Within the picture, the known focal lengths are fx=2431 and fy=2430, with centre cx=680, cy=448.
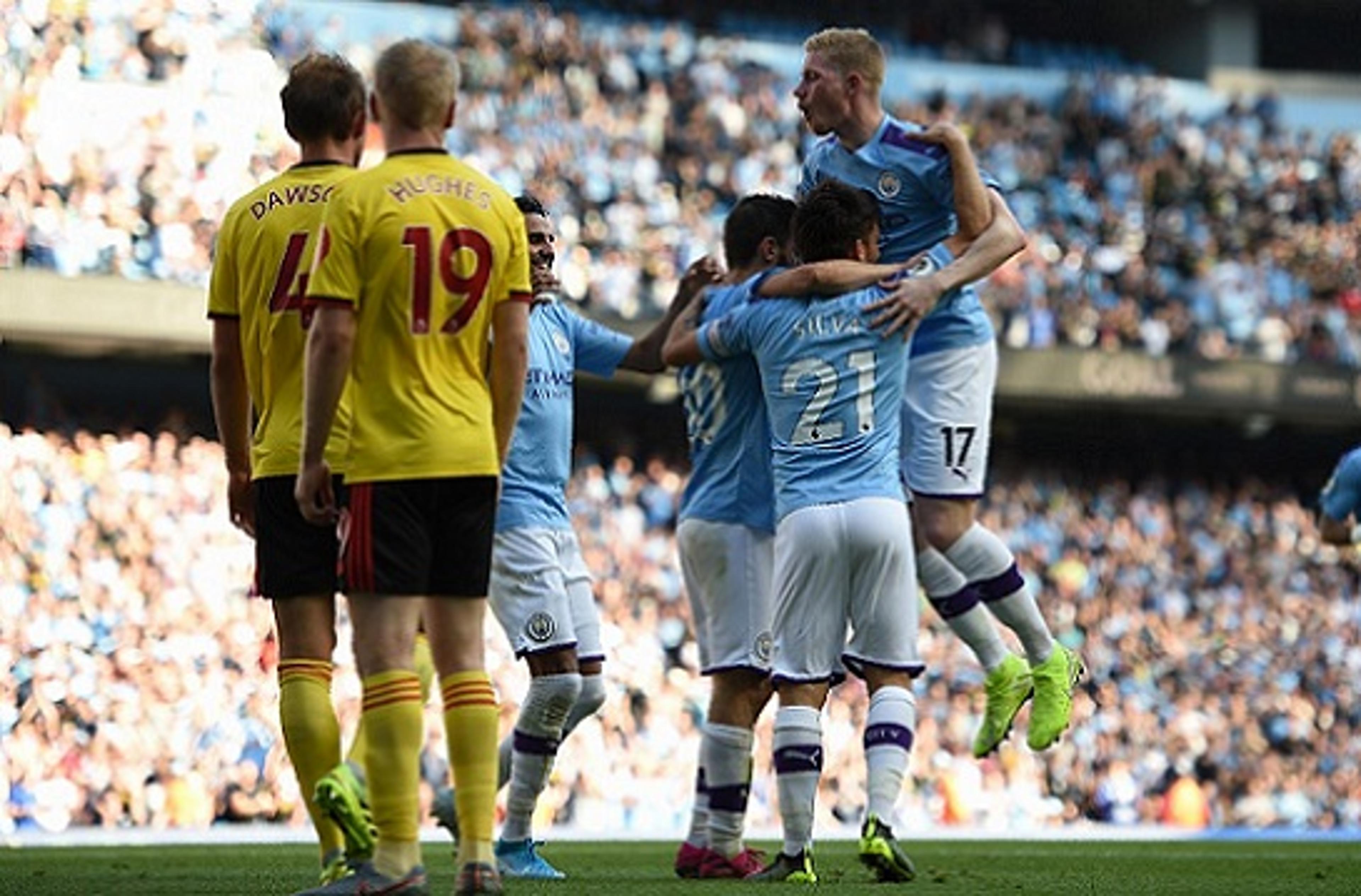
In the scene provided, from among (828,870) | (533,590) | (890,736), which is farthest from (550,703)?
(890,736)

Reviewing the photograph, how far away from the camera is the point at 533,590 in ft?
31.0

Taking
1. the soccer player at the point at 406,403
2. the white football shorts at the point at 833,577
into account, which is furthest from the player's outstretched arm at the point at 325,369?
the white football shorts at the point at 833,577

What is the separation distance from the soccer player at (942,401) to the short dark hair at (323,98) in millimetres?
2340

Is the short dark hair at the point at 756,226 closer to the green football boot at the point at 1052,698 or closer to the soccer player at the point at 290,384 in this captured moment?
the green football boot at the point at 1052,698

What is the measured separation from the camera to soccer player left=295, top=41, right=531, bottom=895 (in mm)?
6246

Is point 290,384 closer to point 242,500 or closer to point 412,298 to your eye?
point 242,500

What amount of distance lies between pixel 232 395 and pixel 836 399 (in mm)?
2144

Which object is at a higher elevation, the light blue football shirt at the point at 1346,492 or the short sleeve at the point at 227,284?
the short sleeve at the point at 227,284

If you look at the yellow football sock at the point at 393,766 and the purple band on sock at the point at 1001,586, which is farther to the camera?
the purple band on sock at the point at 1001,586

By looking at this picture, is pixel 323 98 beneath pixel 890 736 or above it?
above

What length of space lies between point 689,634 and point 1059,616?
172 inches

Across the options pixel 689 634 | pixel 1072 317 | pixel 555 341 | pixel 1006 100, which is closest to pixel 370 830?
pixel 555 341

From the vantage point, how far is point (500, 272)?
6445 millimetres

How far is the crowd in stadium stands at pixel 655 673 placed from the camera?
65.1 feet
